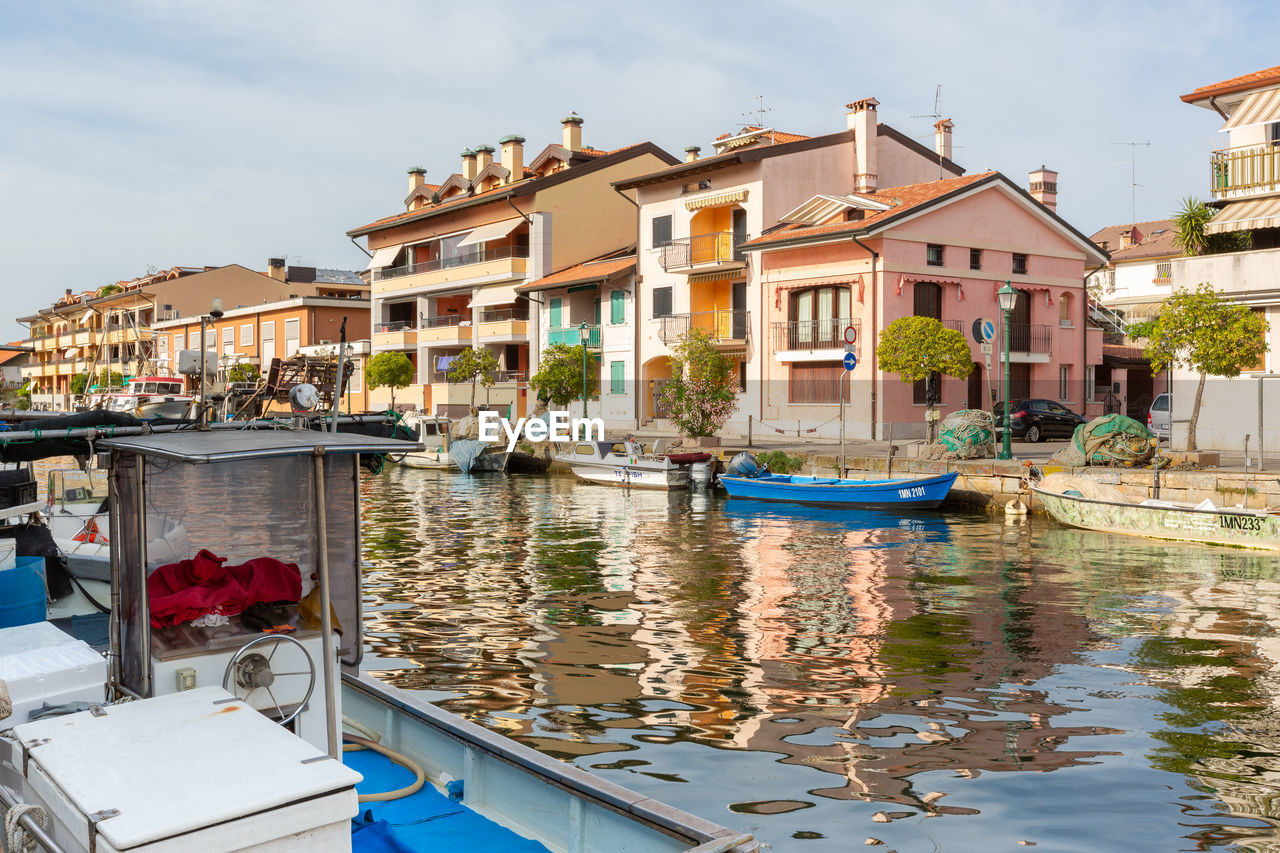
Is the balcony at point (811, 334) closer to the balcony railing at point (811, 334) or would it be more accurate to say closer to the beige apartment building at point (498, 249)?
the balcony railing at point (811, 334)

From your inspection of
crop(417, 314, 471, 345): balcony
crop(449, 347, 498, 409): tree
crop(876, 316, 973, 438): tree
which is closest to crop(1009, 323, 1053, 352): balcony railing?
crop(876, 316, 973, 438): tree

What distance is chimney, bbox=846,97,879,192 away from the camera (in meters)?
43.7

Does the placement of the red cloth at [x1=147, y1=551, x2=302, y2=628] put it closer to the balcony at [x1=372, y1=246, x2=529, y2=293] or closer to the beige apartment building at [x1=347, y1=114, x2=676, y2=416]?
the beige apartment building at [x1=347, y1=114, x2=676, y2=416]

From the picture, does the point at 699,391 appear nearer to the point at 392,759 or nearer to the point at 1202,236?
the point at 1202,236

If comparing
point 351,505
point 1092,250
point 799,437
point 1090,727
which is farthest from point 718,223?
point 351,505

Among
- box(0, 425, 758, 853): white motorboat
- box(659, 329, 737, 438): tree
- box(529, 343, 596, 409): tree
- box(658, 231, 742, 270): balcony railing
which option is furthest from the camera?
box(529, 343, 596, 409): tree

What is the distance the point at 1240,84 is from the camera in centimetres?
3042

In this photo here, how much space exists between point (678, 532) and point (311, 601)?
17818 millimetres

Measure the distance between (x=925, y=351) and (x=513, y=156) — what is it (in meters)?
29.8

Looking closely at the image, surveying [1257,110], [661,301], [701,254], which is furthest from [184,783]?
[661,301]

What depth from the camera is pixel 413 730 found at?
6930mm

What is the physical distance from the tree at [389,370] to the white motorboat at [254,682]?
50.2m

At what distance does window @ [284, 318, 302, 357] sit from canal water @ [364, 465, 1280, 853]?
48421mm

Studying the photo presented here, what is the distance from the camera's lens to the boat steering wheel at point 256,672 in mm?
5551
